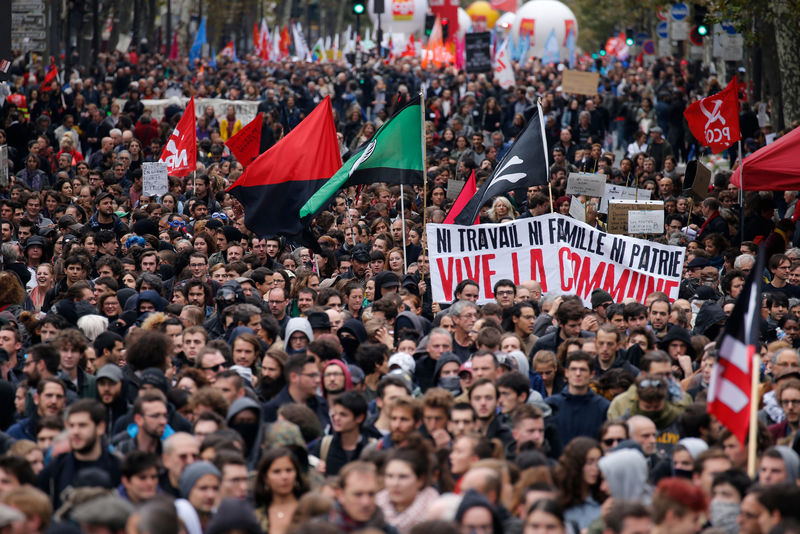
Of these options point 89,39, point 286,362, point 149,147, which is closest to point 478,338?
point 286,362

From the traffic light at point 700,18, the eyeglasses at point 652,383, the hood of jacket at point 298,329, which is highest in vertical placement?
the traffic light at point 700,18

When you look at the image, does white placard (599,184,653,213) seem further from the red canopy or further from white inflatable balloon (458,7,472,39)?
white inflatable balloon (458,7,472,39)

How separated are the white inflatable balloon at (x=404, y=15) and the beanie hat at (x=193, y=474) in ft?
247

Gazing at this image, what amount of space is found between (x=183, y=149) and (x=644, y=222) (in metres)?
6.37

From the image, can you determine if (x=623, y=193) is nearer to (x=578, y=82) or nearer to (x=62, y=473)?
(x=62, y=473)

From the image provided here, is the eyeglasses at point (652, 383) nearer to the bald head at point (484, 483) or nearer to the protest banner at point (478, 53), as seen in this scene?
the bald head at point (484, 483)

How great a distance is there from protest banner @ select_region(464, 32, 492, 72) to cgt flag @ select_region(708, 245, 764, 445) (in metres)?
29.1

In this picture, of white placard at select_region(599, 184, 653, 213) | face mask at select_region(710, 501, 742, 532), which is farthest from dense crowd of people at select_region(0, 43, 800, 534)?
white placard at select_region(599, 184, 653, 213)

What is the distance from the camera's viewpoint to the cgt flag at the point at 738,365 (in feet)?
24.2

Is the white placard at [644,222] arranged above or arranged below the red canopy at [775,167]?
below

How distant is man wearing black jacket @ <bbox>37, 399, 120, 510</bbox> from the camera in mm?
7270

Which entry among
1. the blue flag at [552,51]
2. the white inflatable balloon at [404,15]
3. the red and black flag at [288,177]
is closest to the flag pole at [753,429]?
the red and black flag at [288,177]

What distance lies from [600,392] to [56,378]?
11.6ft

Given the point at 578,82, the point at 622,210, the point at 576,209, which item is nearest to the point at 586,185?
the point at 576,209
